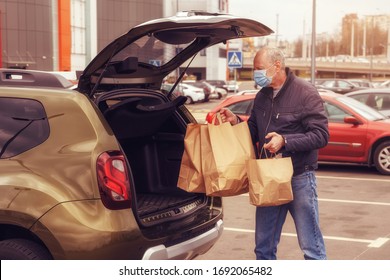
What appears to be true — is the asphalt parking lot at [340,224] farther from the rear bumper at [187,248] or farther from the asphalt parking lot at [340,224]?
the rear bumper at [187,248]

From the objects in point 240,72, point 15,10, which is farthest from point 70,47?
point 240,72

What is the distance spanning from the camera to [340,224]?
8766mm

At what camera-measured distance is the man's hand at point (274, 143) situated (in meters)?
5.09

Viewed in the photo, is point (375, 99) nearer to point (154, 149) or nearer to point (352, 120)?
point (352, 120)

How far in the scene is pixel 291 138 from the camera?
17.0 ft

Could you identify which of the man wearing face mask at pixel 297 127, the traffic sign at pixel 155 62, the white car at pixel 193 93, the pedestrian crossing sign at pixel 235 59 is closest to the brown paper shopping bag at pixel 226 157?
the man wearing face mask at pixel 297 127

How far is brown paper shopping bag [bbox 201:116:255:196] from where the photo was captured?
5.20 m

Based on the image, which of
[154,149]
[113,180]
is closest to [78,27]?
[154,149]

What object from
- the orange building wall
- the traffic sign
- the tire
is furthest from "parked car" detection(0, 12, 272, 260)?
the orange building wall

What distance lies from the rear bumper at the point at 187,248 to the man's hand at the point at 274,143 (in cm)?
81

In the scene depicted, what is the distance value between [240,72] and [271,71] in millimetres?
144540

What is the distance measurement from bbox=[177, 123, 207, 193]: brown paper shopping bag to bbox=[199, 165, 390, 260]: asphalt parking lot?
5.77 ft

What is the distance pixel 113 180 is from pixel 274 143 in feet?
3.91
